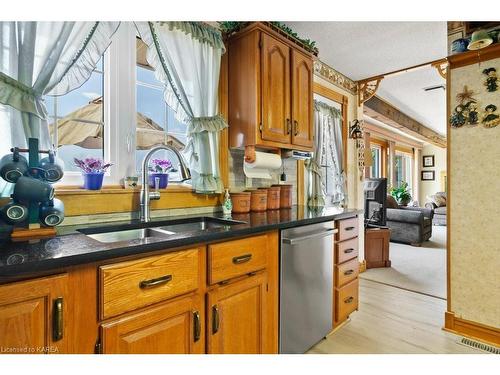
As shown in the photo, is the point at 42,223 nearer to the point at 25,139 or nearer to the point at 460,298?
the point at 25,139

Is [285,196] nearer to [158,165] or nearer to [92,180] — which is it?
[158,165]

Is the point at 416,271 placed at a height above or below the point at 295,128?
below

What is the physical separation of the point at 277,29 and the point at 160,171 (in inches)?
54.3

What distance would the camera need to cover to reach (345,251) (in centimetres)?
222

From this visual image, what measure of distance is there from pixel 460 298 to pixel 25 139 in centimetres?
292

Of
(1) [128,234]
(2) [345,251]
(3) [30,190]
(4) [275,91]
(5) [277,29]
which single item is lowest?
(2) [345,251]

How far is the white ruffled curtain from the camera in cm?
125

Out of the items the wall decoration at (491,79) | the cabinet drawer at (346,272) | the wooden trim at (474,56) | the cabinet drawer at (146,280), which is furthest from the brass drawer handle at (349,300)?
the wooden trim at (474,56)

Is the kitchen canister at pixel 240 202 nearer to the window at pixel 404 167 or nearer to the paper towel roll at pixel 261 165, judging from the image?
the paper towel roll at pixel 261 165

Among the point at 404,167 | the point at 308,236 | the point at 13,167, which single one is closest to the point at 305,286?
the point at 308,236

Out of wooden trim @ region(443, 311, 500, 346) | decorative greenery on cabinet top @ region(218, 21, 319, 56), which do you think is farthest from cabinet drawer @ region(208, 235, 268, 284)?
wooden trim @ region(443, 311, 500, 346)

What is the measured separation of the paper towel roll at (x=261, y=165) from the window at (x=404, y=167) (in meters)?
6.92

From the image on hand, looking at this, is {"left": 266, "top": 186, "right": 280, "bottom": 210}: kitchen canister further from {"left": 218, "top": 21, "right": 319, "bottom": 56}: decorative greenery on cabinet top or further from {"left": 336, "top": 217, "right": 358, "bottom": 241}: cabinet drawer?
{"left": 218, "top": 21, "right": 319, "bottom": 56}: decorative greenery on cabinet top

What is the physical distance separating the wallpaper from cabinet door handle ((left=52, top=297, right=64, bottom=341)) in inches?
98.1
